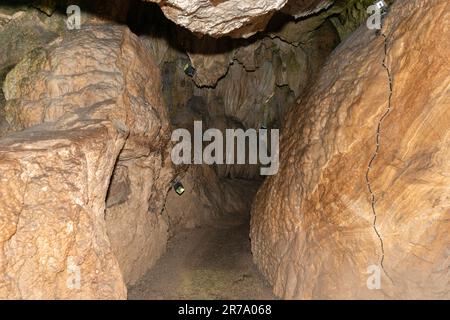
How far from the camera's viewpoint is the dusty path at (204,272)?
582cm

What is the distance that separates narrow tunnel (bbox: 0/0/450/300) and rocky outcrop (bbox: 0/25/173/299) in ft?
0.06

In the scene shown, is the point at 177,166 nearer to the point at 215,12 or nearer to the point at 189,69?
the point at 189,69

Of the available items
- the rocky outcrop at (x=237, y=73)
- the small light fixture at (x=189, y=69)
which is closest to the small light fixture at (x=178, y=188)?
the rocky outcrop at (x=237, y=73)

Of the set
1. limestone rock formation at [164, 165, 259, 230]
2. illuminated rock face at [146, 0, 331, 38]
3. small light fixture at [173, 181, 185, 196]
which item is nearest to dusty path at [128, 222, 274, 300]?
limestone rock formation at [164, 165, 259, 230]

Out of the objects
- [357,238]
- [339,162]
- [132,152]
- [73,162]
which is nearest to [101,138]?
[73,162]

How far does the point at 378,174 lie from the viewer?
460 centimetres

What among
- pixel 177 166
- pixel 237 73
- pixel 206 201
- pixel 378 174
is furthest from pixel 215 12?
pixel 237 73

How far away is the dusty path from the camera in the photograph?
5.82 m

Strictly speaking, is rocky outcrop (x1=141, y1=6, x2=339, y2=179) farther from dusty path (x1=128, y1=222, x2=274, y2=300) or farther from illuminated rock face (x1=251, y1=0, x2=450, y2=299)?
dusty path (x1=128, y1=222, x2=274, y2=300)

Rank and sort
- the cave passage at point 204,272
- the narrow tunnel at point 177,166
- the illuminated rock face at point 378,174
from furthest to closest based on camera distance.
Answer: the cave passage at point 204,272
the illuminated rock face at point 378,174
the narrow tunnel at point 177,166

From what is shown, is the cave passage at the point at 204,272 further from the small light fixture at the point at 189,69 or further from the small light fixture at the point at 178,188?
the small light fixture at the point at 189,69

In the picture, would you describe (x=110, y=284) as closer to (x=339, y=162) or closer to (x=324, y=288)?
(x=324, y=288)

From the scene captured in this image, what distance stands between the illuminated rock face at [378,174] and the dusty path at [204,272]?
27.4 inches

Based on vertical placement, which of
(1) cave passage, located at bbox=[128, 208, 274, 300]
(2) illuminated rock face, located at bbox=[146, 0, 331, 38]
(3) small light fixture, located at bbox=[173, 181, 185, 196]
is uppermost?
(2) illuminated rock face, located at bbox=[146, 0, 331, 38]
